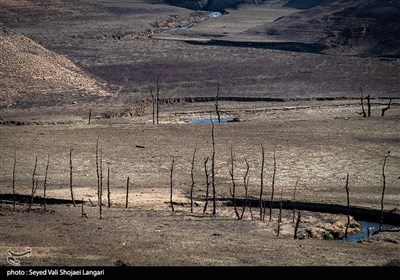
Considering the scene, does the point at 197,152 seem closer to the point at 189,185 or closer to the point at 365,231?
the point at 189,185

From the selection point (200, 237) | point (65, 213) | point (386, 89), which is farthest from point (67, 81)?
point (200, 237)

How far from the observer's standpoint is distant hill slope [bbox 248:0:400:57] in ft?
213

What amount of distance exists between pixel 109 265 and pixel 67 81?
107 ft

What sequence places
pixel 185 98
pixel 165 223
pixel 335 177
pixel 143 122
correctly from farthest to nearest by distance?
pixel 185 98, pixel 143 122, pixel 335 177, pixel 165 223

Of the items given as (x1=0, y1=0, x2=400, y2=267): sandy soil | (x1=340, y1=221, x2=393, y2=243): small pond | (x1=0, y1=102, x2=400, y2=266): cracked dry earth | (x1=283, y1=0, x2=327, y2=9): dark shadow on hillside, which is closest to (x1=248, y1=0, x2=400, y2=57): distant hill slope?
(x1=0, y1=0, x2=400, y2=267): sandy soil

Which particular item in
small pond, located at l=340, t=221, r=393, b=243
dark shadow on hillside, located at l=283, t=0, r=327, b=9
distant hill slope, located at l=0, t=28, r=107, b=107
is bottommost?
small pond, located at l=340, t=221, r=393, b=243

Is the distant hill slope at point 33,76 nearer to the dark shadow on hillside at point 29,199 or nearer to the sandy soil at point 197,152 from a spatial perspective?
the sandy soil at point 197,152

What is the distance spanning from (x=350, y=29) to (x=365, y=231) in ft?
150

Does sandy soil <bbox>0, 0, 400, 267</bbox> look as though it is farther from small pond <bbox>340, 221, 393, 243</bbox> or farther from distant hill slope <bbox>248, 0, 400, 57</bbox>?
distant hill slope <bbox>248, 0, 400, 57</bbox>

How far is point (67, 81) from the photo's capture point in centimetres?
4988

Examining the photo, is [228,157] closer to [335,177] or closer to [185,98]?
[335,177]

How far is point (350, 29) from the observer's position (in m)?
68.7

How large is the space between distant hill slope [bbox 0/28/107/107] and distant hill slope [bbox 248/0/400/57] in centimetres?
2098

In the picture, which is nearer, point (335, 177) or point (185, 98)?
point (335, 177)
